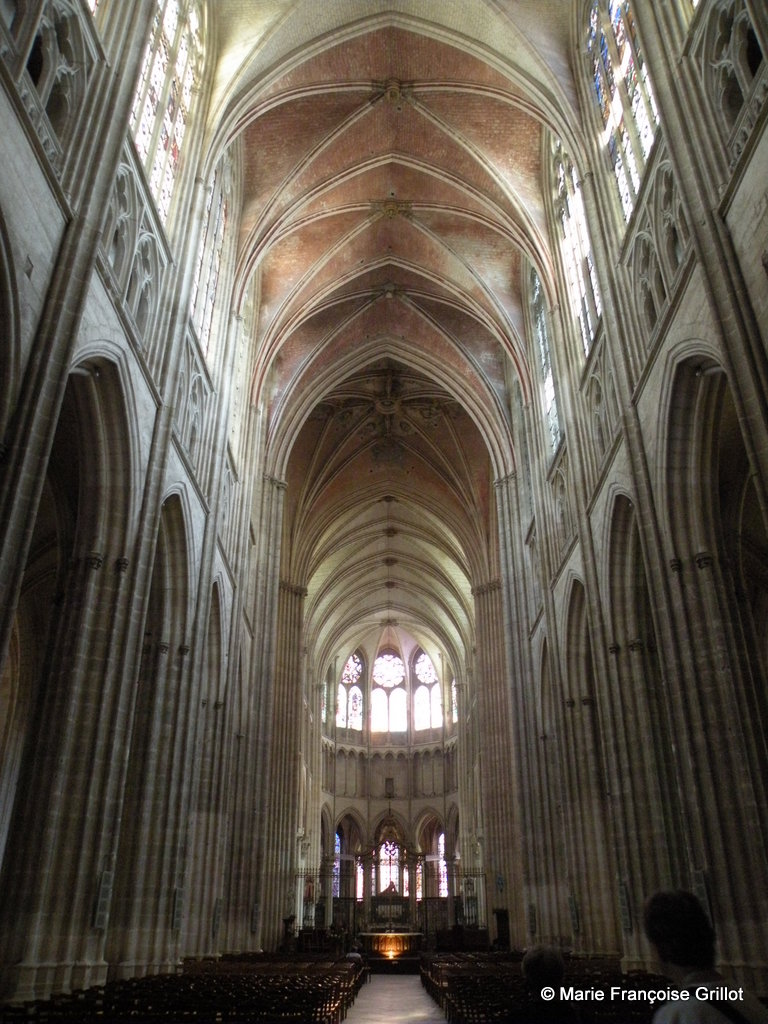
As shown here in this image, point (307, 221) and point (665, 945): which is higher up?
point (307, 221)

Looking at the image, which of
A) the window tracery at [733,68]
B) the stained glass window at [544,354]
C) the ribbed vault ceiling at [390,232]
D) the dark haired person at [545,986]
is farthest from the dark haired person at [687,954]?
the stained glass window at [544,354]

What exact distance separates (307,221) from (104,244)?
44.1 ft

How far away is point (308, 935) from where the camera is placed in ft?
94.7

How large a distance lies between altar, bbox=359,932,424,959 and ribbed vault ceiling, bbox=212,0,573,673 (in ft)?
46.9

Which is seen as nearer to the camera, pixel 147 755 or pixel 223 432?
pixel 147 755

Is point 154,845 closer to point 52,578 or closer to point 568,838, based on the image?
point 52,578

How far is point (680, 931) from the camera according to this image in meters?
2.64

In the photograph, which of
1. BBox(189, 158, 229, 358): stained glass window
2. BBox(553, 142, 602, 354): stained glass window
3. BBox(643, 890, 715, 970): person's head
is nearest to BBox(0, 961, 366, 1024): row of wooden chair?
BBox(643, 890, 715, 970): person's head

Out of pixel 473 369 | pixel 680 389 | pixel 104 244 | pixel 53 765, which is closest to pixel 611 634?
pixel 680 389

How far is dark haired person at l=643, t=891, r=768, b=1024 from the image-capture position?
7.66 feet

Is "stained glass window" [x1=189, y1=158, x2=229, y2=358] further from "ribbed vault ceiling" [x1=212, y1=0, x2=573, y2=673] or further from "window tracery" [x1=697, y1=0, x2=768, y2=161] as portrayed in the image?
"window tracery" [x1=697, y1=0, x2=768, y2=161]

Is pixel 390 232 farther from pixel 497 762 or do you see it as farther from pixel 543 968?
pixel 543 968

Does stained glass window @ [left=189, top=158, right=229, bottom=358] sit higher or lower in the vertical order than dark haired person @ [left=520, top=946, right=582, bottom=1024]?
higher

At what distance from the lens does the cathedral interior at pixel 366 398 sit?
10.1m
